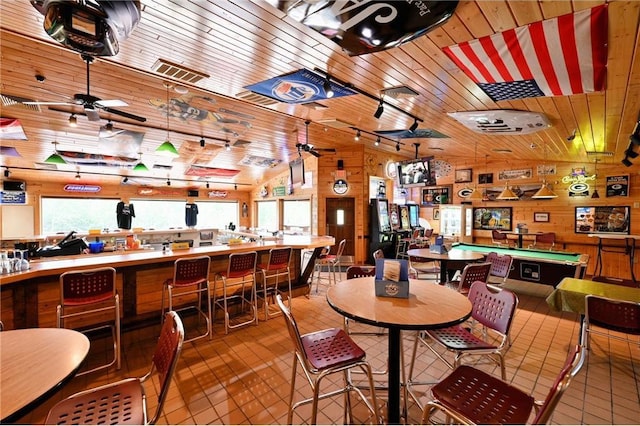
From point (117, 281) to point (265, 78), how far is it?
294 cm

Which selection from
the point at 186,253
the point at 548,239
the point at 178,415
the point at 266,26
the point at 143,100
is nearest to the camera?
the point at 178,415

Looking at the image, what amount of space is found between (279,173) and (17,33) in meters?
7.24

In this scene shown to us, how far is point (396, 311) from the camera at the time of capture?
5.70ft

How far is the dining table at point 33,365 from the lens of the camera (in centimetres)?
101

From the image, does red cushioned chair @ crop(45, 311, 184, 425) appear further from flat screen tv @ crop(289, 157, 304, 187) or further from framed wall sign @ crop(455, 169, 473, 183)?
framed wall sign @ crop(455, 169, 473, 183)

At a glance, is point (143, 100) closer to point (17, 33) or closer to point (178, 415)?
point (17, 33)

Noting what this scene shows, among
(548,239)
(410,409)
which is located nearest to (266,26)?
(410,409)

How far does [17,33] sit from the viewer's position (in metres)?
2.59

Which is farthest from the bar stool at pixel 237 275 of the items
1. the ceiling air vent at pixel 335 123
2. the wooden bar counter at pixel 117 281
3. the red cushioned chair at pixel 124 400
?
the ceiling air vent at pixel 335 123

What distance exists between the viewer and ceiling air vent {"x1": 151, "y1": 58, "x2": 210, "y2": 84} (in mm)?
3021

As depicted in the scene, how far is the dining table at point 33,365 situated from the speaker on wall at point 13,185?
8.35 m

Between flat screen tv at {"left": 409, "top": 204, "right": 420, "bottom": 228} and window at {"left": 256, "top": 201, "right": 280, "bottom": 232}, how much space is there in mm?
4408

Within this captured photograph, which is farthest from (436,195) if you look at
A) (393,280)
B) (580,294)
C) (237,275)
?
(393,280)

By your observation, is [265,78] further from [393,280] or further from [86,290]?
[86,290]
